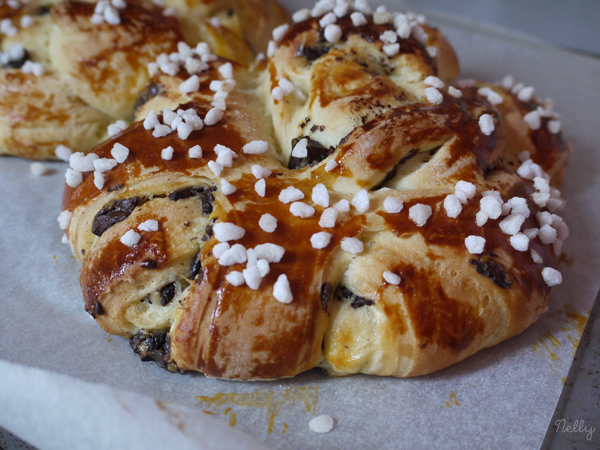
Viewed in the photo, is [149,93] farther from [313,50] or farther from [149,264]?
[149,264]

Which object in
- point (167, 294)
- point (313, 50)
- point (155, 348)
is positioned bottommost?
point (155, 348)

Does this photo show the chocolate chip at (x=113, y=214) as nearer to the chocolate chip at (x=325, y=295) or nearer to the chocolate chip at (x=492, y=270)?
the chocolate chip at (x=325, y=295)

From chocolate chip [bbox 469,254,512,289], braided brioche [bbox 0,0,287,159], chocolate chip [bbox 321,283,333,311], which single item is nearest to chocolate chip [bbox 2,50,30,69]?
braided brioche [bbox 0,0,287,159]

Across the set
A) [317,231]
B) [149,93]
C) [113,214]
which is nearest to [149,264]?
[113,214]

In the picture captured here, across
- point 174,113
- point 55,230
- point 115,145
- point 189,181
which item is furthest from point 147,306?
point 55,230

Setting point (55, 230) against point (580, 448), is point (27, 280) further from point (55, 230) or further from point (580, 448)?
point (580, 448)
